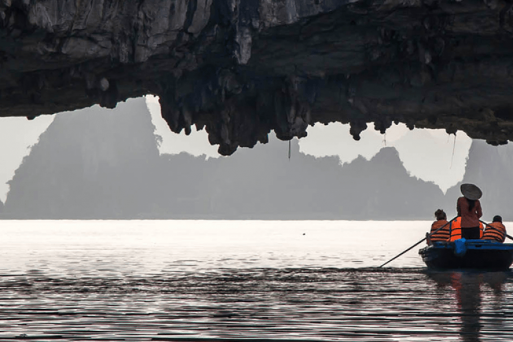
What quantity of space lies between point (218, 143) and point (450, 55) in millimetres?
11513

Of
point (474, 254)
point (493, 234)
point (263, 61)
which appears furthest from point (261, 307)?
point (493, 234)

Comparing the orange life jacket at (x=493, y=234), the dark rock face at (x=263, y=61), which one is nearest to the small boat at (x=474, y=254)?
the orange life jacket at (x=493, y=234)

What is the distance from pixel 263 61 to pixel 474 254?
1183 cm

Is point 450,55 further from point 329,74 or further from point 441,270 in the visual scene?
point 441,270

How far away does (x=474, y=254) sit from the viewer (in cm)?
3244

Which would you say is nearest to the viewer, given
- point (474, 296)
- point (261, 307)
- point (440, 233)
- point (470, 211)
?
point (261, 307)

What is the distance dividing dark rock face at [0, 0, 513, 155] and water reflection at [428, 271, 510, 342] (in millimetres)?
8668

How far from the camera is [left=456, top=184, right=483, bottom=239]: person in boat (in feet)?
102

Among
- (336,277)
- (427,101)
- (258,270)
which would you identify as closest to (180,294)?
(336,277)

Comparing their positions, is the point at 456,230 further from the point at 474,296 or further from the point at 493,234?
the point at 474,296

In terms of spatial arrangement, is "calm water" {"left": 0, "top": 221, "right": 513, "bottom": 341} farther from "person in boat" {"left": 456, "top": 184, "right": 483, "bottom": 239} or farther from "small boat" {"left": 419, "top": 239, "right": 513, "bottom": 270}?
"person in boat" {"left": 456, "top": 184, "right": 483, "bottom": 239}

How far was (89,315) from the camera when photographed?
18359 millimetres

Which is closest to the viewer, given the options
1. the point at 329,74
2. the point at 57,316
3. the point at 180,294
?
the point at 57,316

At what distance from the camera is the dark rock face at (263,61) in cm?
2920
